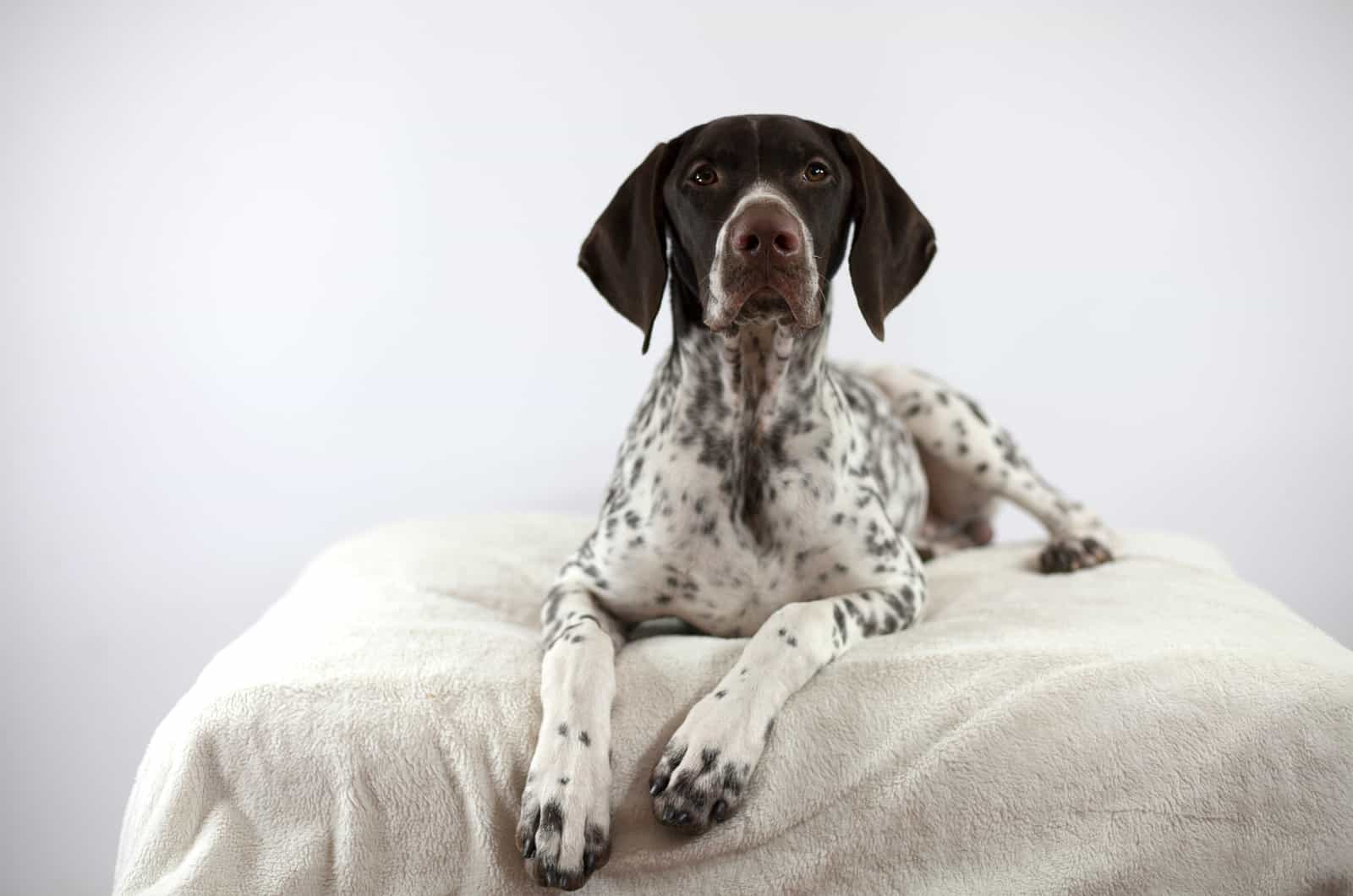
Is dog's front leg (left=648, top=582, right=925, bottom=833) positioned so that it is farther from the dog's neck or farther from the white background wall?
the white background wall

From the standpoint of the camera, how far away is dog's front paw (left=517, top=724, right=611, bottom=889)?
1.94m

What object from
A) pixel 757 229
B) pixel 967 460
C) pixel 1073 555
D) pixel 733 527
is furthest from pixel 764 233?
pixel 967 460

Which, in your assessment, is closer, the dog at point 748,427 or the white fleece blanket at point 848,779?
the white fleece blanket at point 848,779

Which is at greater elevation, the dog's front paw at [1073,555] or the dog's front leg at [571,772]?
the dog's front leg at [571,772]

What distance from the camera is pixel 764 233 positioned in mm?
2277

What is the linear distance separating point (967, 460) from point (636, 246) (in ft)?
5.26

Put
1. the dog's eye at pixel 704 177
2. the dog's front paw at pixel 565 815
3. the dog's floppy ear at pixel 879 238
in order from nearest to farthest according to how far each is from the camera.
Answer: the dog's front paw at pixel 565 815
the dog's eye at pixel 704 177
the dog's floppy ear at pixel 879 238

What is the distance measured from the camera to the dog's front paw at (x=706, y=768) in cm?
200

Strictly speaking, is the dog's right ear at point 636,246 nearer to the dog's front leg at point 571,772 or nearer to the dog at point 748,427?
the dog at point 748,427

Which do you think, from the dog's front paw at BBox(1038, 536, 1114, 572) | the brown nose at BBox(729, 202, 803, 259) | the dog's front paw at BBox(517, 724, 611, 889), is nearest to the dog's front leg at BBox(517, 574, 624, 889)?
the dog's front paw at BBox(517, 724, 611, 889)

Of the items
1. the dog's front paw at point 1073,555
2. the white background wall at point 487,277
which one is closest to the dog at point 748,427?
the dog's front paw at point 1073,555

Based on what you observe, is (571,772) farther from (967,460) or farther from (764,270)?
(967,460)

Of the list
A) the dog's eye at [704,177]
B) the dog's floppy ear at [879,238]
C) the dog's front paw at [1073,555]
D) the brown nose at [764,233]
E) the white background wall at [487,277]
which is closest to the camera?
the brown nose at [764,233]

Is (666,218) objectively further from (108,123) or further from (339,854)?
(108,123)
